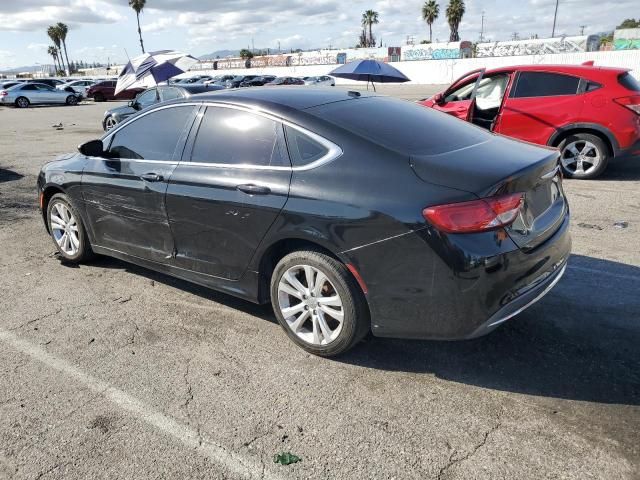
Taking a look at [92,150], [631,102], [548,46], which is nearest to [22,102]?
[92,150]

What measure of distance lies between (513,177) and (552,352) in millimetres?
1201

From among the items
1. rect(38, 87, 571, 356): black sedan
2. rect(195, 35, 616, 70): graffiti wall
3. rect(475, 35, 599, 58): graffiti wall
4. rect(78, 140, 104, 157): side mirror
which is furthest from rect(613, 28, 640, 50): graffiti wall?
rect(78, 140, 104, 157): side mirror

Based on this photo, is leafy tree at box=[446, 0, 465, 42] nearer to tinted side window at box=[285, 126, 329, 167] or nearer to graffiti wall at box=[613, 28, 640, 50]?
graffiti wall at box=[613, 28, 640, 50]

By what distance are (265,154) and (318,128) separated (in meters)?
0.41

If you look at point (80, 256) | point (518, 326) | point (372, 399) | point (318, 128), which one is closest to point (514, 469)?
point (372, 399)

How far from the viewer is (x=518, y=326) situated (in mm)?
3719

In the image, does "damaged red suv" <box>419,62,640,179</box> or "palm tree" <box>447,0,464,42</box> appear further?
"palm tree" <box>447,0,464,42</box>

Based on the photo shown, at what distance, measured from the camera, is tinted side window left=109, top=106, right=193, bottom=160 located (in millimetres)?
4133

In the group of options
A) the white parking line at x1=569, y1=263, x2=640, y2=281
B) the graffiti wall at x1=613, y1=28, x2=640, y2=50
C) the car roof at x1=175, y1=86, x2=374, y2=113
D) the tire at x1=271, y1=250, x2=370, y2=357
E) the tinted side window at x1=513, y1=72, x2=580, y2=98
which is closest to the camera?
the tire at x1=271, y1=250, x2=370, y2=357

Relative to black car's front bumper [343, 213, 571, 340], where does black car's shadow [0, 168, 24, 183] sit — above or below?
below

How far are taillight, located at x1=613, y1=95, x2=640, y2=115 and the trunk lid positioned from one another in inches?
199

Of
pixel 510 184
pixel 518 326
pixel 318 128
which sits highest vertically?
pixel 318 128

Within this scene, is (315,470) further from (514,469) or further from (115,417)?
(115,417)

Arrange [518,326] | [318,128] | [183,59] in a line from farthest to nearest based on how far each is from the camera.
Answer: [183,59] → [518,326] → [318,128]
